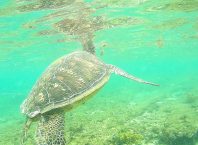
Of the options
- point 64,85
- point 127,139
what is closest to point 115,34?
point 127,139

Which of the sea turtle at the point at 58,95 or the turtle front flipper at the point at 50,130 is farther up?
the sea turtle at the point at 58,95

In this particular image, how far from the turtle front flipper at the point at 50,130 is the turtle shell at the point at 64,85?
32 centimetres

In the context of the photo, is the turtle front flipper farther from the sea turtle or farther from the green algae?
the green algae

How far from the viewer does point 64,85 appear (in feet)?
21.3

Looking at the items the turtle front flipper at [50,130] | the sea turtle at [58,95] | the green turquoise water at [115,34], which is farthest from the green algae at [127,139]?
the turtle front flipper at [50,130]

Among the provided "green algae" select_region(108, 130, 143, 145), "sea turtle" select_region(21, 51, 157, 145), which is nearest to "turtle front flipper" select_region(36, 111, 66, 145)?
"sea turtle" select_region(21, 51, 157, 145)

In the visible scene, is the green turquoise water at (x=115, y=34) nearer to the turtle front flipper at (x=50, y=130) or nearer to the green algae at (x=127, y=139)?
the green algae at (x=127, y=139)

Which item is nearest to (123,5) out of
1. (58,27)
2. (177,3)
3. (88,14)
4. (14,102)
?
(88,14)

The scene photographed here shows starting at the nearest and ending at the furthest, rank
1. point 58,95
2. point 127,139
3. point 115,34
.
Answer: point 58,95 → point 127,139 → point 115,34

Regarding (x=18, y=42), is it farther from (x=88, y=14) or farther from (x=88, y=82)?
(x=88, y=82)

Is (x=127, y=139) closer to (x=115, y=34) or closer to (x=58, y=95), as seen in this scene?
(x=58, y=95)

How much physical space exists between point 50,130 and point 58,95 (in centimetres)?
88

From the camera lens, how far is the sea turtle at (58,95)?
598 cm

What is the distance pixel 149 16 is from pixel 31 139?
16.2 meters
